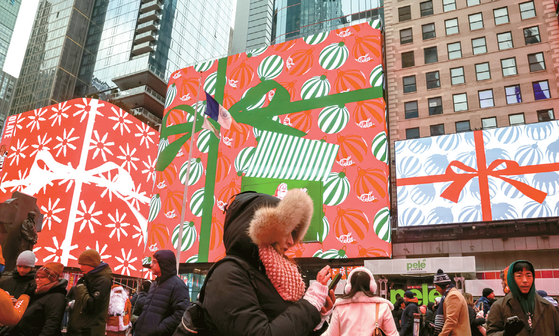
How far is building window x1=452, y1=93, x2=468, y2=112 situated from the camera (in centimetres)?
2981

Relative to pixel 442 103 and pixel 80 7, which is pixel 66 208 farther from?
pixel 80 7

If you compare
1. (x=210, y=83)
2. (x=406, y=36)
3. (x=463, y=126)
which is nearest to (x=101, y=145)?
(x=210, y=83)

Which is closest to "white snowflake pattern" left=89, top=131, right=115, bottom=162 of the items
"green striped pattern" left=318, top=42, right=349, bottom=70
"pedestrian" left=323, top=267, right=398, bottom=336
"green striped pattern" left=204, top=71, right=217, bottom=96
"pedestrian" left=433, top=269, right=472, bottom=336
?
"green striped pattern" left=204, top=71, right=217, bottom=96

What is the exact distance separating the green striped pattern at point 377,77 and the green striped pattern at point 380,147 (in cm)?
347

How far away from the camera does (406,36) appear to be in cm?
3338

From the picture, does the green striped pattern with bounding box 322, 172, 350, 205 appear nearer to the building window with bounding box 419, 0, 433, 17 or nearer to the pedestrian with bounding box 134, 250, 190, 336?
the building window with bounding box 419, 0, 433, 17

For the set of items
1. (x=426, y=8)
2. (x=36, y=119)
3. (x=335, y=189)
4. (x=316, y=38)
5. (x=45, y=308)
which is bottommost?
(x=45, y=308)

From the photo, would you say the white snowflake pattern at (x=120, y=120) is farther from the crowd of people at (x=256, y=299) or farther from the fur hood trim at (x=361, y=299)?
the fur hood trim at (x=361, y=299)

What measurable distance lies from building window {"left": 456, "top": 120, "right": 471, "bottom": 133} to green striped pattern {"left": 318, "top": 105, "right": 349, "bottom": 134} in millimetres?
7367

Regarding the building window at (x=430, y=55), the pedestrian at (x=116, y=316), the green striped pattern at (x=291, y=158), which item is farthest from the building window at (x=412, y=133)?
the pedestrian at (x=116, y=316)

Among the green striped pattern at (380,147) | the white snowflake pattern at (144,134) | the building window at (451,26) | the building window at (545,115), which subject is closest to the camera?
the building window at (545,115)

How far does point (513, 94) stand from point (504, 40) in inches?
162

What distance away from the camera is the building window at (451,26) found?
31669mm

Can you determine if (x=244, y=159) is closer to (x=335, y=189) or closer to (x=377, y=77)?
(x=335, y=189)
